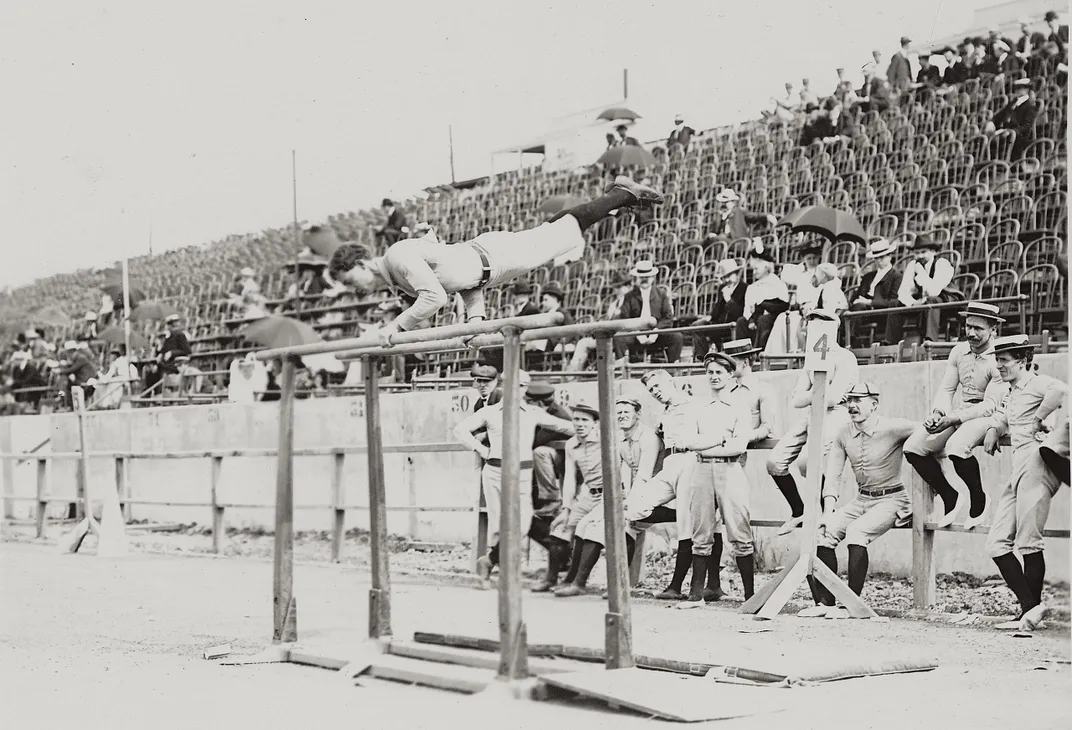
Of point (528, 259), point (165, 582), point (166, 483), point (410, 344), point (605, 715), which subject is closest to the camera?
point (605, 715)

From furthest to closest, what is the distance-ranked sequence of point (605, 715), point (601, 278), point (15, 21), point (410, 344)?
point (601, 278), point (15, 21), point (410, 344), point (605, 715)

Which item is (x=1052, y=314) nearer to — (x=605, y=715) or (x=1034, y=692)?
(x=1034, y=692)

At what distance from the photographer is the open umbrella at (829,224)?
1409 centimetres

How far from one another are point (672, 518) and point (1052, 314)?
4143 millimetres

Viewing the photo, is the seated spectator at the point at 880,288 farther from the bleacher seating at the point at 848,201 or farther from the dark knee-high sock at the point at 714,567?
the dark knee-high sock at the point at 714,567

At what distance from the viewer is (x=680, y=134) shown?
2259cm

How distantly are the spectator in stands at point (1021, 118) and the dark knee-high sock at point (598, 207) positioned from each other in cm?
1034

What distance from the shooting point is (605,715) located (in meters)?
6.20

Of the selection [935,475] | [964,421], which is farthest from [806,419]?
[964,421]

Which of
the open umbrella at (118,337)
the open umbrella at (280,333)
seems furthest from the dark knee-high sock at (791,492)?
the open umbrella at (118,337)

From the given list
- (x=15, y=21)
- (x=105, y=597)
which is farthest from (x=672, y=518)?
(x=15, y=21)

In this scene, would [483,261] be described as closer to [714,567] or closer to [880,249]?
[714,567]

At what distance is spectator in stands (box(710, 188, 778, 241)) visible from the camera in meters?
16.4

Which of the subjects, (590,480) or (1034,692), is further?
(590,480)
